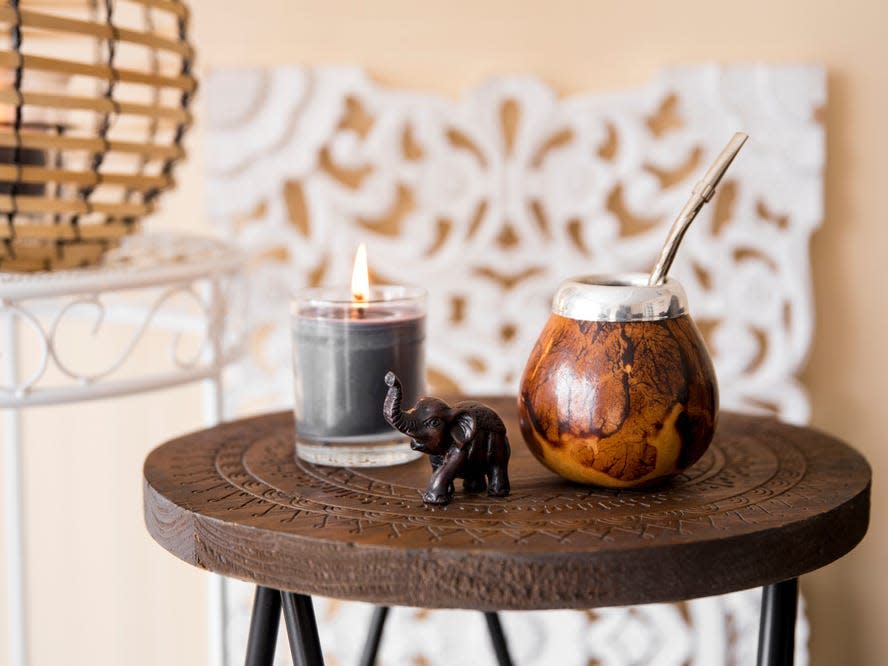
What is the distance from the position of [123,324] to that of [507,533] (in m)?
0.90

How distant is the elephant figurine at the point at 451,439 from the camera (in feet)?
1.91

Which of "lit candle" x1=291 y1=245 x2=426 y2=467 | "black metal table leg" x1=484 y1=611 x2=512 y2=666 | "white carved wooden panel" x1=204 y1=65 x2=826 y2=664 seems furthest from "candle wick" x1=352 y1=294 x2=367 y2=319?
"white carved wooden panel" x1=204 y1=65 x2=826 y2=664

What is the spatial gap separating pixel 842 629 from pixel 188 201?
0.96 metres

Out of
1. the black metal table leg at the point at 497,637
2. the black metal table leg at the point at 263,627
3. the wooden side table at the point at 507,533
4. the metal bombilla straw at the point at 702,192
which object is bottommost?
the black metal table leg at the point at 497,637

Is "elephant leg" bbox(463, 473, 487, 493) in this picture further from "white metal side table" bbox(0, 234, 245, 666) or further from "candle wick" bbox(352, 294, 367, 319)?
"white metal side table" bbox(0, 234, 245, 666)

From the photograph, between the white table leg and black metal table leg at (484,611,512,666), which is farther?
the white table leg

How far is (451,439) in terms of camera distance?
Answer: 59 centimetres

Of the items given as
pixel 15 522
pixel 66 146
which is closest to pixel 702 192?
pixel 66 146

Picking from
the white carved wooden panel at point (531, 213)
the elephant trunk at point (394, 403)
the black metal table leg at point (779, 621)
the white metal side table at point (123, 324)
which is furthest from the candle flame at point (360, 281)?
the white carved wooden panel at point (531, 213)

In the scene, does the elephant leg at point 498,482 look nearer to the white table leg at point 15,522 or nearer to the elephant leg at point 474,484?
the elephant leg at point 474,484

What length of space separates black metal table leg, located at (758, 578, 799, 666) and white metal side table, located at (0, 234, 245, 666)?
48 centimetres

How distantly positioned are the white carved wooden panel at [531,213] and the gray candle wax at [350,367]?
0.55 meters

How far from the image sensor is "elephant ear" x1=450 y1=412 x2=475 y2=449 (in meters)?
0.59

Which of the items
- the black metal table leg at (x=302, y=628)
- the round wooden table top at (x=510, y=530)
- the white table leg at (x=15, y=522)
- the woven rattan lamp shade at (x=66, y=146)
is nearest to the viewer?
the round wooden table top at (x=510, y=530)
